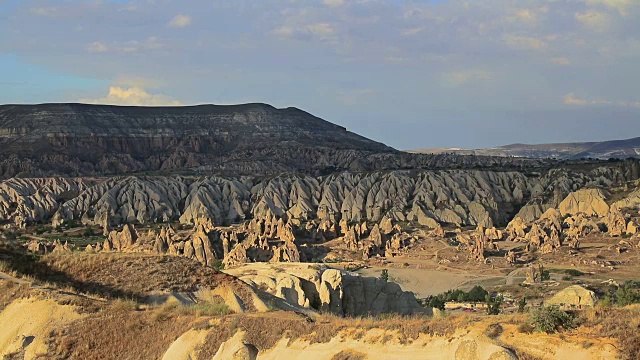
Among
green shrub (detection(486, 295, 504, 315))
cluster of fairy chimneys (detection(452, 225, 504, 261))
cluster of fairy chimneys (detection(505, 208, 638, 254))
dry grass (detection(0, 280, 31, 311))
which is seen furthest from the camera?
cluster of fairy chimneys (detection(505, 208, 638, 254))

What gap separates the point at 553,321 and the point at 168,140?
14478cm

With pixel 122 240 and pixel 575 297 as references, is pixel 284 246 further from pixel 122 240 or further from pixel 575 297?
pixel 575 297

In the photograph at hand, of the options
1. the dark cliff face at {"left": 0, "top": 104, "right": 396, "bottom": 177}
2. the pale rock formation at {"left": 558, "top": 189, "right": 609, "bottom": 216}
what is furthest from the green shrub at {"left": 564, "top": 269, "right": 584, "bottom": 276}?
the dark cliff face at {"left": 0, "top": 104, "right": 396, "bottom": 177}

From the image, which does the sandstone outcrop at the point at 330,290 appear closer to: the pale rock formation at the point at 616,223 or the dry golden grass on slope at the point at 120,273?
the dry golden grass on slope at the point at 120,273

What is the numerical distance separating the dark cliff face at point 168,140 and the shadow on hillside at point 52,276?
95877mm

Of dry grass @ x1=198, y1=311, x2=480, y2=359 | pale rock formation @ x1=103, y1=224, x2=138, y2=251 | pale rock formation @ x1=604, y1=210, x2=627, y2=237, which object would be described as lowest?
pale rock formation @ x1=103, y1=224, x2=138, y2=251

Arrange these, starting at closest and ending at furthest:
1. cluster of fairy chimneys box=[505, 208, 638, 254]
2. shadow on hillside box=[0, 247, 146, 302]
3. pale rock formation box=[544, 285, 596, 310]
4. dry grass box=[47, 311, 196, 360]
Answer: dry grass box=[47, 311, 196, 360]
shadow on hillside box=[0, 247, 146, 302]
pale rock formation box=[544, 285, 596, 310]
cluster of fairy chimneys box=[505, 208, 638, 254]

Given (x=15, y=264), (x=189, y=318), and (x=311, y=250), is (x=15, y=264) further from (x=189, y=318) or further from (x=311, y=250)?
(x=311, y=250)

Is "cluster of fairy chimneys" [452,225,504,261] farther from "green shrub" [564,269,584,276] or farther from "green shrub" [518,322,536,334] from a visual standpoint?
"green shrub" [518,322,536,334]

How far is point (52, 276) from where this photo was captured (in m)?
20.1

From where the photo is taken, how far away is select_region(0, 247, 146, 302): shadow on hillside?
1894 centimetres

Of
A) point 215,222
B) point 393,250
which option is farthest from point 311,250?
point 215,222

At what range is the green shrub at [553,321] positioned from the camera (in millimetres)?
11148

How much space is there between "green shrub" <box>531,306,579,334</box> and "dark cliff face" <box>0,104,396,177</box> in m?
106
